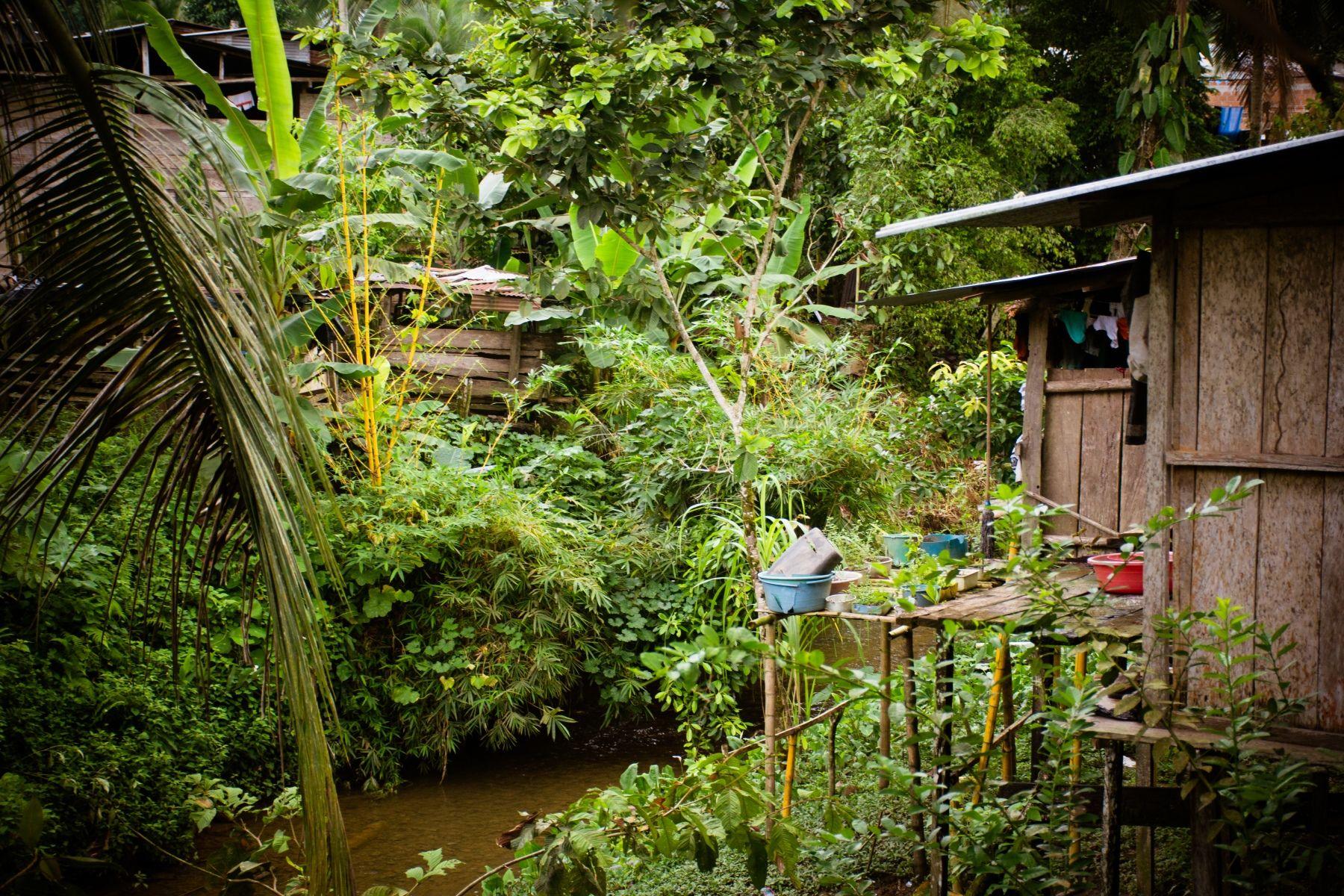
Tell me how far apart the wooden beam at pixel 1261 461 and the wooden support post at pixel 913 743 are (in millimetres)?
1045

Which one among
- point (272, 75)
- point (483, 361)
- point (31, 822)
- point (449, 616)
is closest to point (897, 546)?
point (449, 616)

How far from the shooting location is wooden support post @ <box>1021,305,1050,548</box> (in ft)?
16.8

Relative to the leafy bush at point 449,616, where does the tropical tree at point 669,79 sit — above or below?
above

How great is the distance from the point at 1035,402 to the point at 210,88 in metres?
4.11

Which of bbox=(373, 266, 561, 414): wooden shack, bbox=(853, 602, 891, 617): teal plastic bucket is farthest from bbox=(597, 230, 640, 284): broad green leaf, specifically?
bbox=(853, 602, 891, 617): teal plastic bucket

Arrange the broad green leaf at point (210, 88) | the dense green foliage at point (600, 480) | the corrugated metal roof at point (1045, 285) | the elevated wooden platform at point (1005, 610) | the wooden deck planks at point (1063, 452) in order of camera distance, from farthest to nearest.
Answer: the wooden deck planks at point (1063, 452) → the corrugated metal roof at point (1045, 285) → the broad green leaf at point (210, 88) → the elevated wooden platform at point (1005, 610) → the dense green foliage at point (600, 480)

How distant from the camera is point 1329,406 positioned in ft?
9.20

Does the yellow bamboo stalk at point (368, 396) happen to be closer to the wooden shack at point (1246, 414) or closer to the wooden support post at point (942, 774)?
the wooden support post at point (942, 774)

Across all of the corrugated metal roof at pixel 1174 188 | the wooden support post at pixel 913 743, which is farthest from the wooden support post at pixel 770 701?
the corrugated metal roof at pixel 1174 188

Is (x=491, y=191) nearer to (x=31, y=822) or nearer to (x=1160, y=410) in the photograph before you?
(x=1160, y=410)

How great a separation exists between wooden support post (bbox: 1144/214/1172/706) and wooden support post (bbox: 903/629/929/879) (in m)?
0.74

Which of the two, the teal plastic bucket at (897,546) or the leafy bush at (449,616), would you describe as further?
the leafy bush at (449,616)

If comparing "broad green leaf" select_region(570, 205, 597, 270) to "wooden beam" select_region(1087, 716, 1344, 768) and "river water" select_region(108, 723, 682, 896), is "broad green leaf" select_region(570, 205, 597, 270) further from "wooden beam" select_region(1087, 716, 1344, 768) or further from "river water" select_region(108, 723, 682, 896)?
"wooden beam" select_region(1087, 716, 1344, 768)

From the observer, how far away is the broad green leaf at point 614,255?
6.98 m
